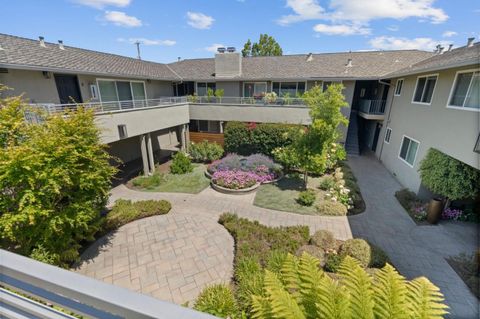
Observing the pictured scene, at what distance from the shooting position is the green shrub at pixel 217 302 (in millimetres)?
5062

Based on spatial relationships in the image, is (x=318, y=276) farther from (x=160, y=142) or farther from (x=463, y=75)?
(x=160, y=142)

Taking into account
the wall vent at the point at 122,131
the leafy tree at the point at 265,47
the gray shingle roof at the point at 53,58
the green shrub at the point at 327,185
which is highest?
the leafy tree at the point at 265,47

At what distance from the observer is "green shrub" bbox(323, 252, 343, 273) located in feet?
20.9

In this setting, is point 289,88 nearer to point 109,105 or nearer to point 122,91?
point 122,91

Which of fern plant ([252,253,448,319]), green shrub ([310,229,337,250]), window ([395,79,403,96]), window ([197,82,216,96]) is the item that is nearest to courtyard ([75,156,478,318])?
green shrub ([310,229,337,250])

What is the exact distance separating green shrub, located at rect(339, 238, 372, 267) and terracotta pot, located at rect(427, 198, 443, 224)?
477cm

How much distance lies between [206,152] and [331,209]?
1036 centimetres

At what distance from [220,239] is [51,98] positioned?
1133 centimetres

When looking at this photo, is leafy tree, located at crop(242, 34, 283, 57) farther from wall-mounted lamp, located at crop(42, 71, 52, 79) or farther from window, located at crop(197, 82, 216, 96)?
wall-mounted lamp, located at crop(42, 71, 52, 79)

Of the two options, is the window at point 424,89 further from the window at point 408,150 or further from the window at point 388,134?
the window at point 388,134

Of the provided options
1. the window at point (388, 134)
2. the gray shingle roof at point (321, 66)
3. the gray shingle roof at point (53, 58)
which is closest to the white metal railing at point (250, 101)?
the gray shingle roof at point (321, 66)

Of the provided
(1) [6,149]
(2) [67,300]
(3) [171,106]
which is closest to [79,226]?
(1) [6,149]

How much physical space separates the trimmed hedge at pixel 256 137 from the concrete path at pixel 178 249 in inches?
255

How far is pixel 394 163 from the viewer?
1478 centimetres
